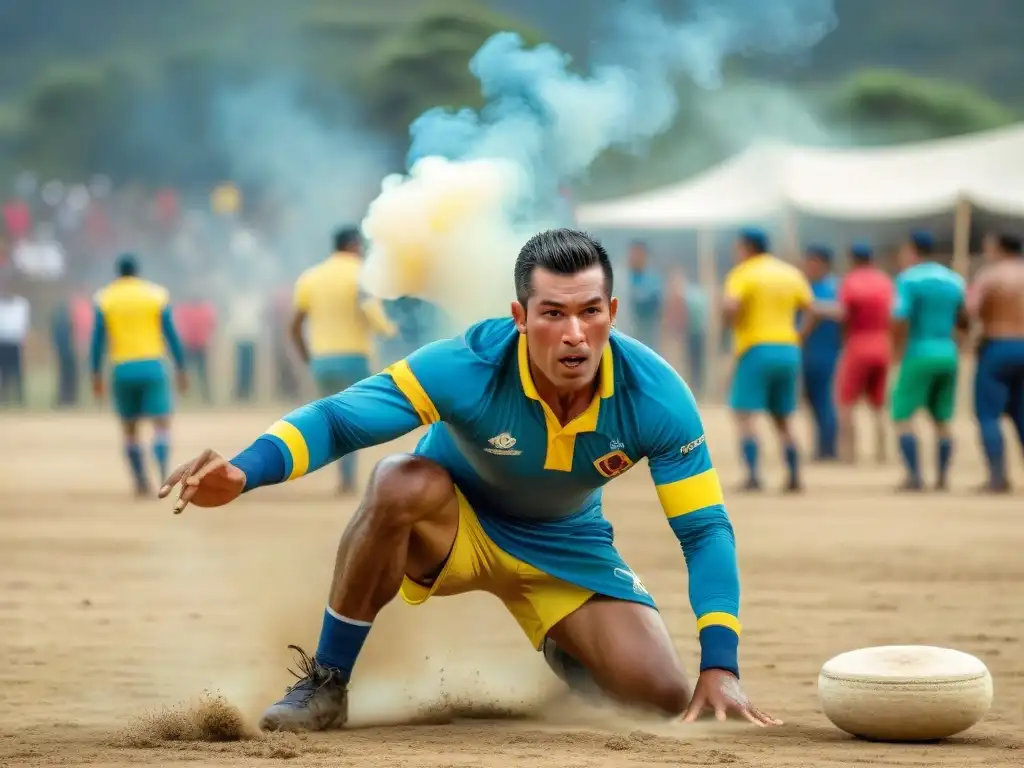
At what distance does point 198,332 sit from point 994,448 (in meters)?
17.7

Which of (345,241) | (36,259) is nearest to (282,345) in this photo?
(36,259)

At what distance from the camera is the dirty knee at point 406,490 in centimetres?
544

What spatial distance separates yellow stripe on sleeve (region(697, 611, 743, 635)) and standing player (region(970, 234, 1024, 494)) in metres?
9.40

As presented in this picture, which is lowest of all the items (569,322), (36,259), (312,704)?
(312,704)

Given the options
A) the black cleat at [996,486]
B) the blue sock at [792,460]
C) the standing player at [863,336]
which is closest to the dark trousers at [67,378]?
the standing player at [863,336]

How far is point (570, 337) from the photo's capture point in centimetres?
507

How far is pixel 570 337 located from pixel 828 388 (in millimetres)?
12920

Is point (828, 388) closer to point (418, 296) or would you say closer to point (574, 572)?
point (418, 296)

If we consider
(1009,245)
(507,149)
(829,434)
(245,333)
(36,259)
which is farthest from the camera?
(36,259)

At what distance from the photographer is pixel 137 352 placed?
14328 mm

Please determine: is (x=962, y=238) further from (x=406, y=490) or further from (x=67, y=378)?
(x=406, y=490)

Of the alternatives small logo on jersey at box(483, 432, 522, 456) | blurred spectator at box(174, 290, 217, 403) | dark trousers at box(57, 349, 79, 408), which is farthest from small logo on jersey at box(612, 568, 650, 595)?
blurred spectator at box(174, 290, 217, 403)

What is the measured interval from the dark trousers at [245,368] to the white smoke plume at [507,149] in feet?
62.6

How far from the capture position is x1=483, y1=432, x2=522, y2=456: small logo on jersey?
17.6 feet
